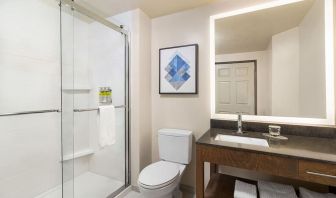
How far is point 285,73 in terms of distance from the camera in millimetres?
1584

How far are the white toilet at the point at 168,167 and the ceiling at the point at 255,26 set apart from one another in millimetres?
1041

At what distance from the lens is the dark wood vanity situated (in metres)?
1.01

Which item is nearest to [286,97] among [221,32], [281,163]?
[281,163]

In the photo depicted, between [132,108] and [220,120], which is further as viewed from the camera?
[132,108]

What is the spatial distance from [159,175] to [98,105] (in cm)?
118

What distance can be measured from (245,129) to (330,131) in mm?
632

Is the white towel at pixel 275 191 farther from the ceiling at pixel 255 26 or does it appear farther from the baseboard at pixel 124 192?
the baseboard at pixel 124 192

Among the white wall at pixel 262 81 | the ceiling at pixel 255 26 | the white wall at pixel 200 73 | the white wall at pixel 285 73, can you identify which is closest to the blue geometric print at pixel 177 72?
the white wall at pixel 200 73

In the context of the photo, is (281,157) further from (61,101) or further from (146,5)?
(146,5)

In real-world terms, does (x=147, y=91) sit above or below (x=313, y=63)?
below

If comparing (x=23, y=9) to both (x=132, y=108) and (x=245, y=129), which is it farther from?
(x=245, y=129)

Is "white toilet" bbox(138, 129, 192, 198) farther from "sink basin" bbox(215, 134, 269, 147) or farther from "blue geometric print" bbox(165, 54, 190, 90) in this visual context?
"blue geometric print" bbox(165, 54, 190, 90)

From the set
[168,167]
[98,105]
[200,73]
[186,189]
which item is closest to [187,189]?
[186,189]

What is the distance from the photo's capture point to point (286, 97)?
5.22 feet
